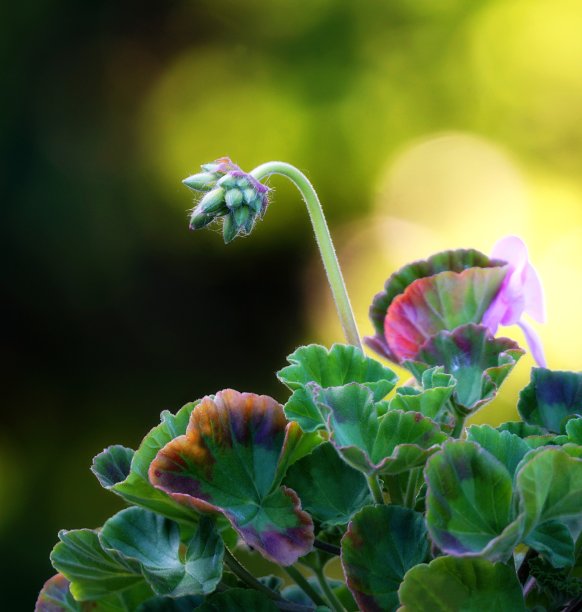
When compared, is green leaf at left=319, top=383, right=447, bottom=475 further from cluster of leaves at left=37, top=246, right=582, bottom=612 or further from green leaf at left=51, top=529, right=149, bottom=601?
green leaf at left=51, top=529, right=149, bottom=601

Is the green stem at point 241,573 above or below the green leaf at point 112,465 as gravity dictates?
below

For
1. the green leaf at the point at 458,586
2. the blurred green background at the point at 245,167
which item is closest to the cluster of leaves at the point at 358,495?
the green leaf at the point at 458,586

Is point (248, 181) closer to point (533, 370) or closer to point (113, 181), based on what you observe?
point (533, 370)

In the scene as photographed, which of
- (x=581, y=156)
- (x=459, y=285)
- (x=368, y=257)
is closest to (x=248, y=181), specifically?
(x=459, y=285)

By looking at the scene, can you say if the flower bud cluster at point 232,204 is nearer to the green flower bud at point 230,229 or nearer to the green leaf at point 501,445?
the green flower bud at point 230,229

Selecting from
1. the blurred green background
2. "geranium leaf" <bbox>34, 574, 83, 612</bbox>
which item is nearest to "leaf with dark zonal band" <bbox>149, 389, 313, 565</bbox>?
Result: "geranium leaf" <bbox>34, 574, 83, 612</bbox>

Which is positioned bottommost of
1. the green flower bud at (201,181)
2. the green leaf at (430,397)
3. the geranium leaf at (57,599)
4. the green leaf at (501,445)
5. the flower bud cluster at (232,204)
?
the geranium leaf at (57,599)

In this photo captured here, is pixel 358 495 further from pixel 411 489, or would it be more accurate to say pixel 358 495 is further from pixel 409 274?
pixel 409 274

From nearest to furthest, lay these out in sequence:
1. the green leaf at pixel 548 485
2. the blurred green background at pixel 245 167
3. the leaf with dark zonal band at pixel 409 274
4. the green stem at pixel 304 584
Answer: the green leaf at pixel 548 485
the green stem at pixel 304 584
the leaf with dark zonal band at pixel 409 274
the blurred green background at pixel 245 167
